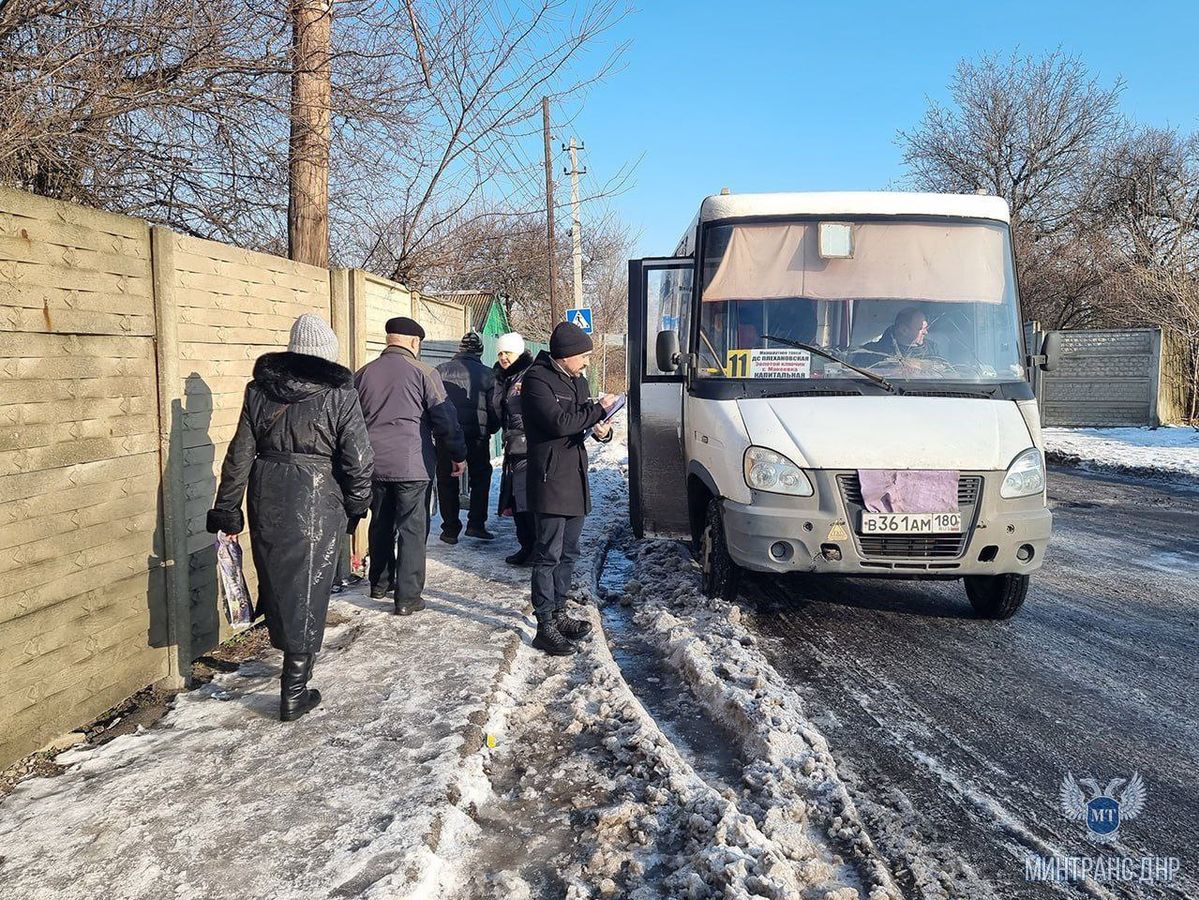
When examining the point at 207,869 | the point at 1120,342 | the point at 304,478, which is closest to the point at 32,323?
the point at 304,478

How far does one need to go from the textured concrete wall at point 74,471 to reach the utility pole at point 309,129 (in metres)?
3.35

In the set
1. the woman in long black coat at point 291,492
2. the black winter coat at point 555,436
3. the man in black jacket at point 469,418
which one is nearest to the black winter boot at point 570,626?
the black winter coat at point 555,436

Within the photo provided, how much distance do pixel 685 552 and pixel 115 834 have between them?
5.20m

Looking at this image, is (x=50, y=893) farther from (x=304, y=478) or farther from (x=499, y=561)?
(x=499, y=561)

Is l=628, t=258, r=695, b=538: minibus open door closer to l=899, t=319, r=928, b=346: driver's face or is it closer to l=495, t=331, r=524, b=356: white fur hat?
l=495, t=331, r=524, b=356: white fur hat

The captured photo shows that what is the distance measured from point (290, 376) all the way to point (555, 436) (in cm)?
147

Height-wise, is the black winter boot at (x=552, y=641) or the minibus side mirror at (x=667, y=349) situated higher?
the minibus side mirror at (x=667, y=349)

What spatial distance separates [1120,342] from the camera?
20.2 m

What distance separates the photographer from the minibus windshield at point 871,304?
5.49 metres

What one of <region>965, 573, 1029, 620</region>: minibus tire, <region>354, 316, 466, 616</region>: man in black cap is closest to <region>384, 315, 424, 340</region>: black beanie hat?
<region>354, 316, 466, 616</region>: man in black cap

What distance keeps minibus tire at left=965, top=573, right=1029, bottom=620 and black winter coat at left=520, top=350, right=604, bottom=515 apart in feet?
8.25

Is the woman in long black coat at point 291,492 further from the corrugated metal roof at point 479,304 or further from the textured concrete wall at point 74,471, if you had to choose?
the corrugated metal roof at point 479,304

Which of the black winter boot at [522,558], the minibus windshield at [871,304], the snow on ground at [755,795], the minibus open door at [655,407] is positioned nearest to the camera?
the snow on ground at [755,795]

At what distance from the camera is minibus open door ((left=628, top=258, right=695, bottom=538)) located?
6598mm
